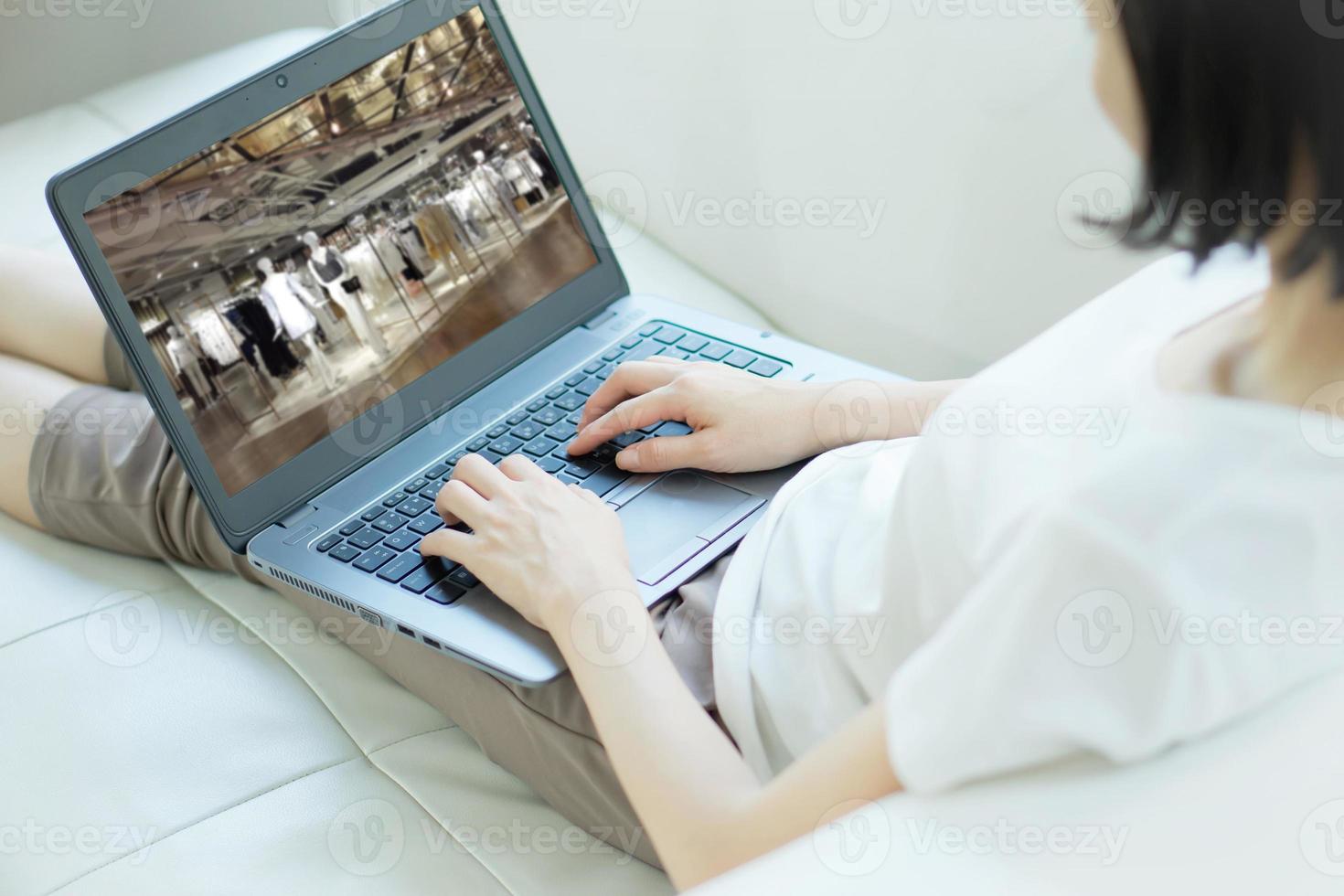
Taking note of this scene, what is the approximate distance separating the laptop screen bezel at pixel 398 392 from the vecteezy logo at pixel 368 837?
214 mm

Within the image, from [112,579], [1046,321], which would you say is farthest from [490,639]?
[1046,321]

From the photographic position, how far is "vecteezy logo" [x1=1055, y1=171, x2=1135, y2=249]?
0.97 meters

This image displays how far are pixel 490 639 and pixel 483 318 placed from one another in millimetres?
328

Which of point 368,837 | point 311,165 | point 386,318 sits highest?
point 311,165

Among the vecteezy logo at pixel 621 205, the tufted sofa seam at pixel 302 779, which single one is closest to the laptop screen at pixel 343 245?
the tufted sofa seam at pixel 302 779

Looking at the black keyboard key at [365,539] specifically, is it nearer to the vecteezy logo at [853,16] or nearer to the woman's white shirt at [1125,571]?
the woman's white shirt at [1125,571]

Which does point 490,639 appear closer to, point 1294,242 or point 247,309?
point 247,309

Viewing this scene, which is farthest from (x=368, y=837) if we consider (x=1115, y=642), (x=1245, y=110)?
(x=1245, y=110)

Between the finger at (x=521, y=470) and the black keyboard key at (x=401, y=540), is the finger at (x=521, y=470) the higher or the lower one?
the higher one

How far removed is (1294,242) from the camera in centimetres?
45

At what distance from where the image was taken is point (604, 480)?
84 cm

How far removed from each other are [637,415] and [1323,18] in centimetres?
51

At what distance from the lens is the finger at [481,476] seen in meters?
0.78

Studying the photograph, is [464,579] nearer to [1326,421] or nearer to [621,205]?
[1326,421]
